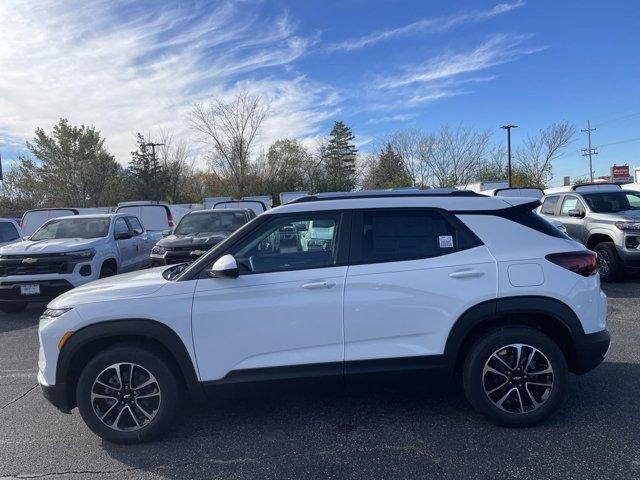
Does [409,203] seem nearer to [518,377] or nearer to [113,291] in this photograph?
[518,377]

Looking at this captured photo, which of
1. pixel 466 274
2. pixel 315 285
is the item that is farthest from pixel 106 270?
pixel 466 274

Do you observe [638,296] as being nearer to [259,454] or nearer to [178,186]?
[259,454]

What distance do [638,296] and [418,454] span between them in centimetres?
685

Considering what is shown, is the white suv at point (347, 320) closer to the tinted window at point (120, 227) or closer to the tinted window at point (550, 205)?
the tinted window at point (120, 227)

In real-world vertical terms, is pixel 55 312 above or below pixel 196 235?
below

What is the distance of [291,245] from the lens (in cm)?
387

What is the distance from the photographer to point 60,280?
8234 millimetres

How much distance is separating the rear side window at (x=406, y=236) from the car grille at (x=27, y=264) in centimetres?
661

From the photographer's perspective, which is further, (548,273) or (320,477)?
(548,273)

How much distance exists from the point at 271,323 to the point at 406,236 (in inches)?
47.4

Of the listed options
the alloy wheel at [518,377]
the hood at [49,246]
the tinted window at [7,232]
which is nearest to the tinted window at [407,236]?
the alloy wheel at [518,377]

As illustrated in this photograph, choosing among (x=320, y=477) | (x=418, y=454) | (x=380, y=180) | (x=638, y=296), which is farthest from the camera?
(x=380, y=180)

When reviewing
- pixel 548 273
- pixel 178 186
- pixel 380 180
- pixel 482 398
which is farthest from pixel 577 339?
pixel 178 186

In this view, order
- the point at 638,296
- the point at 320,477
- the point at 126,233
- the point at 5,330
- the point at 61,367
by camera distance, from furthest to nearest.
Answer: the point at 126,233
the point at 638,296
the point at 5,330
the point at 61,367
the point at 320,477
